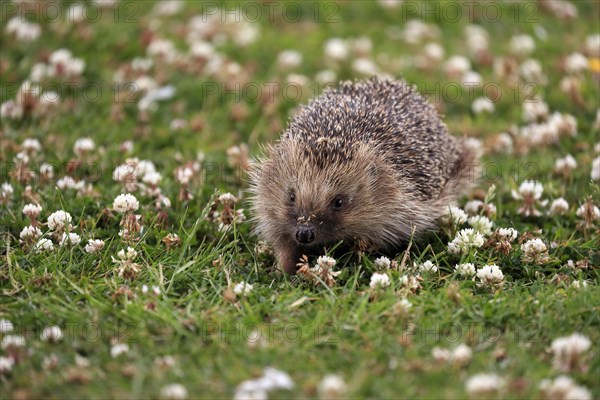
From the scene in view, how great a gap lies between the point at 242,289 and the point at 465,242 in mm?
1895

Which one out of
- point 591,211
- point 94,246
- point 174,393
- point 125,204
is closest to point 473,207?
point 591,211

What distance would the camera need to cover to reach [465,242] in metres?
6.64

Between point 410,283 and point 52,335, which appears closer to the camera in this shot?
point 52,335

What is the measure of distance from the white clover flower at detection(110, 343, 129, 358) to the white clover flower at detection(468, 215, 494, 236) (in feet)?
10.3

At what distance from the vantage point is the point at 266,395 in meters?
4.73

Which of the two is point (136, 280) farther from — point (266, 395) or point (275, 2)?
point (275, 2)

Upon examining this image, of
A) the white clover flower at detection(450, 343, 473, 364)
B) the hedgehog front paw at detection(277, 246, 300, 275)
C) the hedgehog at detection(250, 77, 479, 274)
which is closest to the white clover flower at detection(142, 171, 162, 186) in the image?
the hedgehog at detection(250, 77, 479, 274)

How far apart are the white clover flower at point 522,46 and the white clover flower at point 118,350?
7695 millimetres

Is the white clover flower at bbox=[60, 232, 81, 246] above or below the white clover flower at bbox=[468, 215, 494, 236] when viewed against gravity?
below

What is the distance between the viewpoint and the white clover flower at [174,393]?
4656mm

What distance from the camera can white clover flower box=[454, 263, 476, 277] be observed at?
20.5 ft

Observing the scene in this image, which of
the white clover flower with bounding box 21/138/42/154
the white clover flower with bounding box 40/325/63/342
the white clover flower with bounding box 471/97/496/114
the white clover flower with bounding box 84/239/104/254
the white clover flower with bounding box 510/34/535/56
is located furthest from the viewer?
the white clover flower with bounding box 510/34/535/56

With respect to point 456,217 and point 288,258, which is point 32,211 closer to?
point 288,258

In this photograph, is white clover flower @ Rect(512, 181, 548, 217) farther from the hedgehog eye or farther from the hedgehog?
the hedgehog eye
